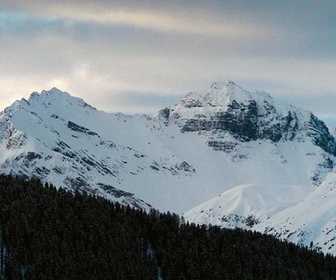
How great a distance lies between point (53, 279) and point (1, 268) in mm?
11935

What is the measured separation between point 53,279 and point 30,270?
18.3 ft

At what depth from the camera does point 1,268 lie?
645 feet

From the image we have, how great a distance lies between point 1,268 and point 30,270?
6480 millimetres

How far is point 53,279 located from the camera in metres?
199

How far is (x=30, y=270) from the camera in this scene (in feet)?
650
